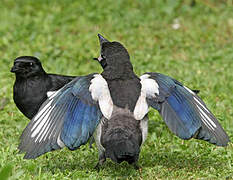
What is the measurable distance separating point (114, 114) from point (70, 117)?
16.1 inches

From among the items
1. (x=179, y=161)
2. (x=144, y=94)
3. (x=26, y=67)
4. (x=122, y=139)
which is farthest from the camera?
(x=26, y=67)

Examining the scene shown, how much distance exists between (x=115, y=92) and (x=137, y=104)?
0.24 metres

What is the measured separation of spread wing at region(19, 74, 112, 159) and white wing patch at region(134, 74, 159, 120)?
0.85 ft

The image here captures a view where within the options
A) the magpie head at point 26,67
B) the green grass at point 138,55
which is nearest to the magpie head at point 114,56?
the green grass at point 138,55

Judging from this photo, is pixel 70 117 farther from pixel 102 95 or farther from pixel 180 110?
pixel 180 110

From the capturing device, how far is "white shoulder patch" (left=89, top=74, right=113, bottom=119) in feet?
16.7

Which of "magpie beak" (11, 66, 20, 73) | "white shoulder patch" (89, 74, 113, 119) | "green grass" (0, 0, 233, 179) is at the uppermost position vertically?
"white shoulder patch" (89, 74, 113, 119)

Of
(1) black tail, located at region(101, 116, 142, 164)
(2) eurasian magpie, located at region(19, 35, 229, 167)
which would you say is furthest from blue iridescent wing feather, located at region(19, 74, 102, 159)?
(1) black tail, located at region(101, 116, 142, 164)

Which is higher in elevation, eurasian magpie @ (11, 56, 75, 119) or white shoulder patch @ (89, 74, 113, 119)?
white shoulder patch @ (89, 74, 113, 119)

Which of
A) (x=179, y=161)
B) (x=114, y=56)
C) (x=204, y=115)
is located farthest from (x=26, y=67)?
(x=204, y=115)

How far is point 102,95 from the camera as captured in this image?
5.16 metres

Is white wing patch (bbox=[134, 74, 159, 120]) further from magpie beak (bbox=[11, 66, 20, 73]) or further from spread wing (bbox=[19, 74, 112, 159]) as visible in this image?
magpie beak (bbox=[11, 66, 20, 73])

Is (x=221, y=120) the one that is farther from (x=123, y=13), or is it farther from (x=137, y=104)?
(x=123, y=13)

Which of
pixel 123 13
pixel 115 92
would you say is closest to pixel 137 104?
pixel 115 92
